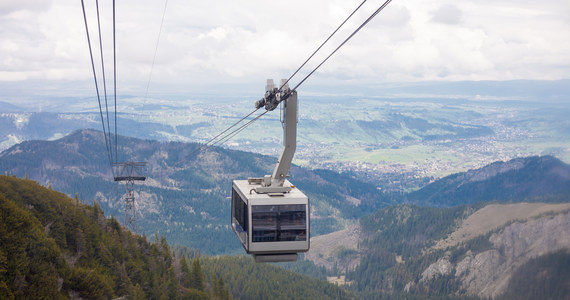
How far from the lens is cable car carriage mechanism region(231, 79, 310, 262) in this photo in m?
37.8

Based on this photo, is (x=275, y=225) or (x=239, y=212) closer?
(x=275, y=225)

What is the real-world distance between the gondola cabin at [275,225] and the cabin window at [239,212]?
429 mm

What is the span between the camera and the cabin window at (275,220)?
124ft

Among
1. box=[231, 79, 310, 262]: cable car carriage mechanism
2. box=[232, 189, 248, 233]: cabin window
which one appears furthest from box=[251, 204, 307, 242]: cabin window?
box=[232, 189, 248, 233]: cabin window

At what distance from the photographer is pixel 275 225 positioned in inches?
1492

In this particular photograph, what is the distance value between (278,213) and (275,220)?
472 mm

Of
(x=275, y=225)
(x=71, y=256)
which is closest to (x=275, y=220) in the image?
(x=275, y=225)

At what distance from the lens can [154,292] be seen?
101 metres

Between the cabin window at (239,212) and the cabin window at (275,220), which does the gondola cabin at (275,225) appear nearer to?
the cabin window at (275,220)

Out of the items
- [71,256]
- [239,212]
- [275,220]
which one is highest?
[275,220]

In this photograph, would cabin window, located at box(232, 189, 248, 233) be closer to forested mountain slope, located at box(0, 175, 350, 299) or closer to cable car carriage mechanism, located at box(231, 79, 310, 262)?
cable car carriage mechanism, located at box(231, 79, 310, 262)

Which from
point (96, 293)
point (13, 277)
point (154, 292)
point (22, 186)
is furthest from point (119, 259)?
point (13, 277)

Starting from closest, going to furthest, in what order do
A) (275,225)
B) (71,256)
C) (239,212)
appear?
(275,225)
(239,212)
(71,256)

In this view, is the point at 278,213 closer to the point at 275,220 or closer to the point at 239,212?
the point at 275,220
